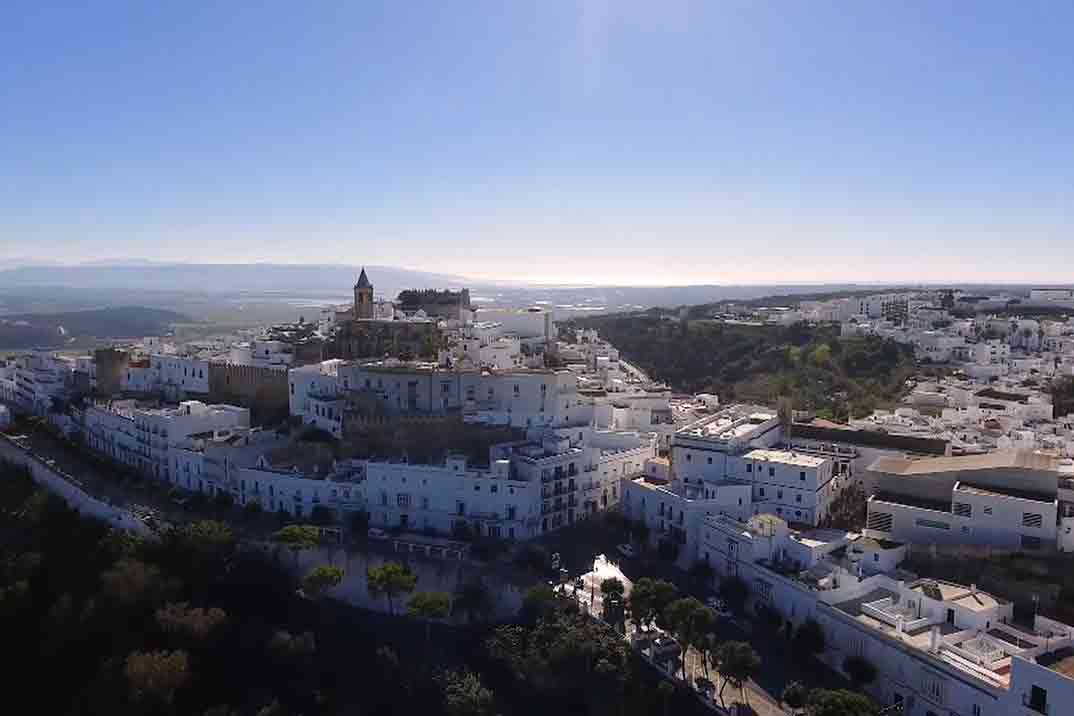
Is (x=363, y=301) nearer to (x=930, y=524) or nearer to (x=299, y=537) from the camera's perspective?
(x=299, y=537)

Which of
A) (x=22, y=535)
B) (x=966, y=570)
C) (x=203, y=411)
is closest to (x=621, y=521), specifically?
(x=966, y=570)

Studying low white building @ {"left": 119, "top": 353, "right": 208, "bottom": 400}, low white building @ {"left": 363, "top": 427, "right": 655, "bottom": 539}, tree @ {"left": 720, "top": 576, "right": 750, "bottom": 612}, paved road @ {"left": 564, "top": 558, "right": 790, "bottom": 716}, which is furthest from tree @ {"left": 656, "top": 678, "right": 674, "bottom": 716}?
low white building @ {"left": 119, "top": 353, "right": 208, "bottom": 400}

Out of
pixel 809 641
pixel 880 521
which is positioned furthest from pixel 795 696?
pixel 880 521

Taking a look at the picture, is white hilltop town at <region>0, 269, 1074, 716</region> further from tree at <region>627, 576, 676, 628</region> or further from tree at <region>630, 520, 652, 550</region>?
tree at <region>627, 576, 676, 628</region>

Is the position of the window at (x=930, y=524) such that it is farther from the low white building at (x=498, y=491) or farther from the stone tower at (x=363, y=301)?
the stone tower at (x=363, y=301)

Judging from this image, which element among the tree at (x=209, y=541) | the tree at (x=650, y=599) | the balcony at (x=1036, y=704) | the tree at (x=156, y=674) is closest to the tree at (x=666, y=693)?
the tree at (x=650, y=599)

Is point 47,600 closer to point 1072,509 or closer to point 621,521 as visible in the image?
point 621,521

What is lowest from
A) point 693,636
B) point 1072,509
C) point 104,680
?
point 104,680
